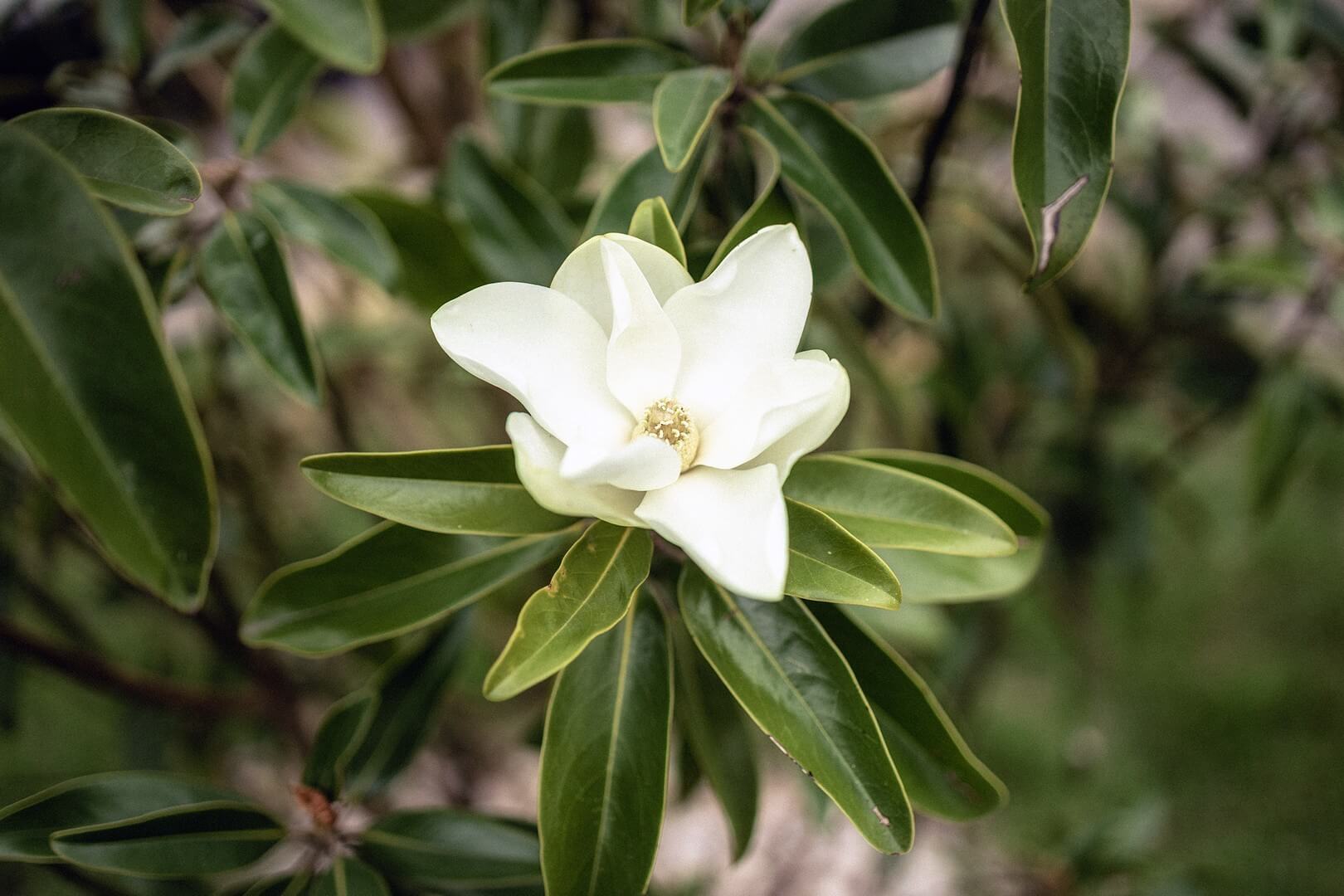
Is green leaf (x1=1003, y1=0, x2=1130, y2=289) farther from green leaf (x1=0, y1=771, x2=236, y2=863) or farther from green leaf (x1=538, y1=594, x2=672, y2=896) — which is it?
green leaf (x1=0, y1=771, x2=236, y2=863)

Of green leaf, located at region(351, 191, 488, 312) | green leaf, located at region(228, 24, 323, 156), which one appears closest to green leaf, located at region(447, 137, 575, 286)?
green leaf, located at region(351, 191, 488, 312)

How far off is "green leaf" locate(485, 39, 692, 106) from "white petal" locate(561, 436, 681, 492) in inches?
12.4

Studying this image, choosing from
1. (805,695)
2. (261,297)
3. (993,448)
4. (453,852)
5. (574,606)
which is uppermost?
(261,297)

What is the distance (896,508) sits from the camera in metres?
0.53

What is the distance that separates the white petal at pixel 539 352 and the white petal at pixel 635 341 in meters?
0.01

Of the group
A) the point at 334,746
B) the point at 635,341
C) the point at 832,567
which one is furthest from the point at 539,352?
the point at 334,746

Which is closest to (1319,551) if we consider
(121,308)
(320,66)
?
(320,66)

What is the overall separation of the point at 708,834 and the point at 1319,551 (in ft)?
4.91

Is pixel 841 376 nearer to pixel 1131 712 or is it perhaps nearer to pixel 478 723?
pixel 478 723

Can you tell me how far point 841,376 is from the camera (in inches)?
17.2

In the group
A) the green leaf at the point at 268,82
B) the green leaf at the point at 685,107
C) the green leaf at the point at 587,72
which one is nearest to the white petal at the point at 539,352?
the green leaf at the point at 685,107

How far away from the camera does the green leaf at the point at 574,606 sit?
44 centimetres

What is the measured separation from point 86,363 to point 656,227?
30cm

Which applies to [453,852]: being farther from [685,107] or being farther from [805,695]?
[685,107]
